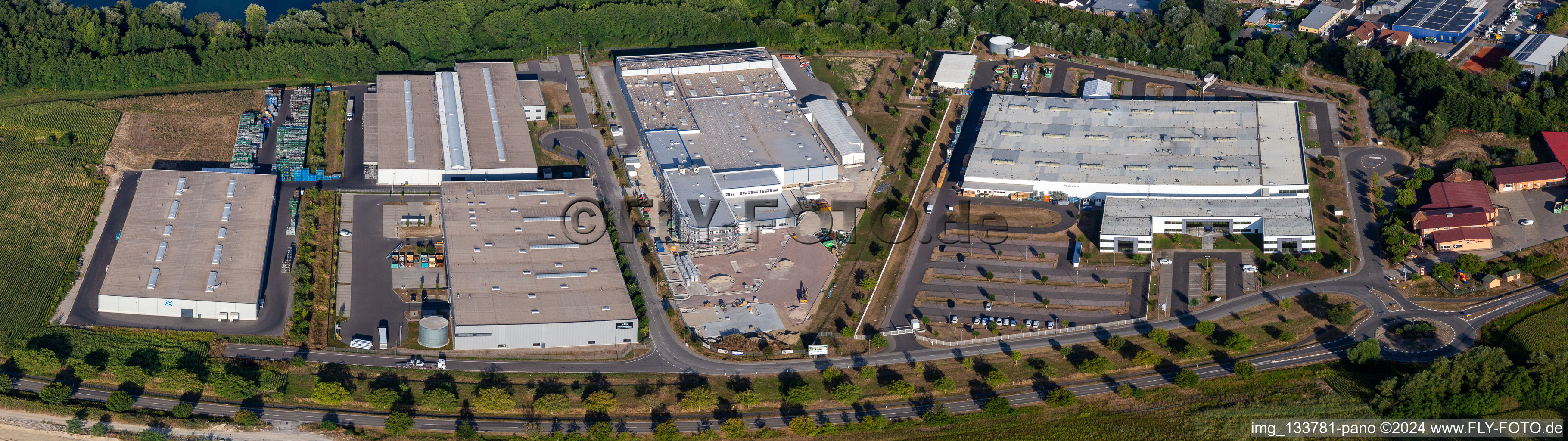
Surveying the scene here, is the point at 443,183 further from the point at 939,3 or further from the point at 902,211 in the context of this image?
the point at 939,3

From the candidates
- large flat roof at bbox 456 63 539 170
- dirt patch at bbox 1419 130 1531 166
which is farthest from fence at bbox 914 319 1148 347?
large flat roof at bbox 456 63 539 170

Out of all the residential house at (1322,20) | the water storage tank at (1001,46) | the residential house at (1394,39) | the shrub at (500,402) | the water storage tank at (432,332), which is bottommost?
the shrub at (500,402)

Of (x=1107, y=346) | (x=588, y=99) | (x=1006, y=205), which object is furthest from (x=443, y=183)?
(x=1107, y=346)

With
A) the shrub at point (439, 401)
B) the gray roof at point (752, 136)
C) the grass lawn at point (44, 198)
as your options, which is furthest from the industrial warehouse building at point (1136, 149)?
the grass lawn at point (44, 198)

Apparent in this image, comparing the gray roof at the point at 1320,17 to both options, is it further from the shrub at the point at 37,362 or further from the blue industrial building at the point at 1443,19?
the shrub at the point at 37,362

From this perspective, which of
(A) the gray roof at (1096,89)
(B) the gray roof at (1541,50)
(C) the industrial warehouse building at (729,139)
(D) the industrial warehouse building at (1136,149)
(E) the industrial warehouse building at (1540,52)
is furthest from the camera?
(A) the gray roof at (1096,89)

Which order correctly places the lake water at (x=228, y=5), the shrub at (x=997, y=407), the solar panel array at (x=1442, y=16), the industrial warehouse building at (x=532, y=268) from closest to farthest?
the shrub at (x=997, y=407) → the industrial warehouse building at (x=532, y=268) → the solar panel array at (x=1442, y=16) → the lake water at (x=228, y=5)
